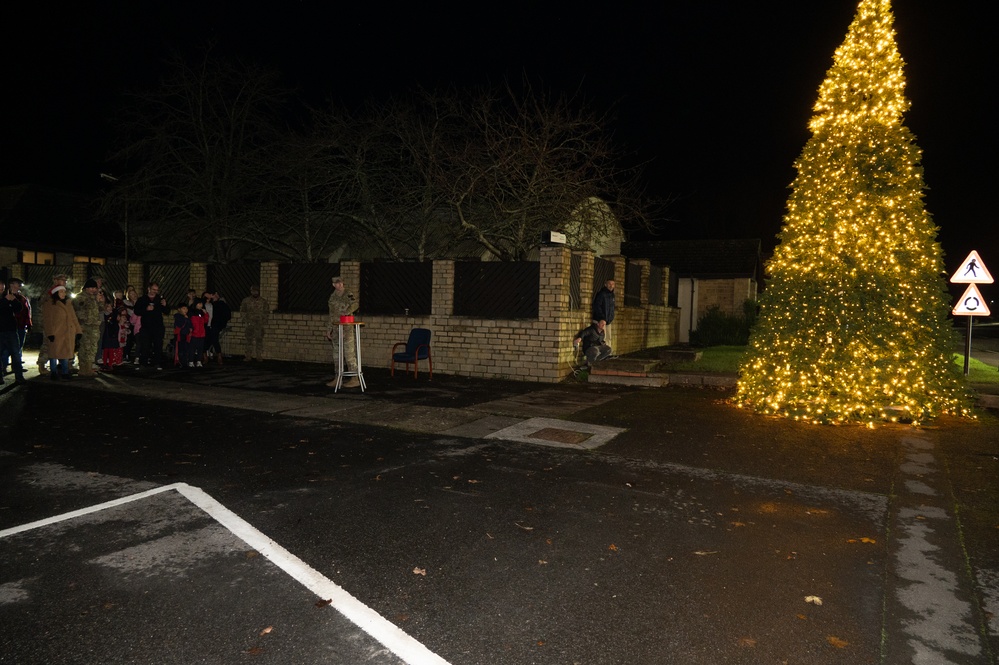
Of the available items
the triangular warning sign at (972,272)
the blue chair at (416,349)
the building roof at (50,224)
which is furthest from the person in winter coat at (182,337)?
the building roof at (50,224)

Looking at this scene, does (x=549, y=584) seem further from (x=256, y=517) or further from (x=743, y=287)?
(x=743, y=287)

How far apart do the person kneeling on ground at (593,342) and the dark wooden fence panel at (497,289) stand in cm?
103

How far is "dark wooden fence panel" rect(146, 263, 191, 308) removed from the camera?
17.7m

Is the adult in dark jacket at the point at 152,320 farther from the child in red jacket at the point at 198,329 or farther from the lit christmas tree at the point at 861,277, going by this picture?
the lit christmas tree at the point at 861,277

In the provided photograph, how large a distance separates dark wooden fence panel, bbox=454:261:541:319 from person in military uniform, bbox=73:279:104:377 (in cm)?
Result: 690

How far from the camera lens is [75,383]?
10961 mm

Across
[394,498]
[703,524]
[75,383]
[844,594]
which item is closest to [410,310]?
[75,383]

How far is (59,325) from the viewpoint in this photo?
36.4 ft

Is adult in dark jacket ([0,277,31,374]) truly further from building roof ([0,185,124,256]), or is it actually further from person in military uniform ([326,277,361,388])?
building roof ([0,185,124,256])

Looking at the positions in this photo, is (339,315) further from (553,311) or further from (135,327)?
(135,327)

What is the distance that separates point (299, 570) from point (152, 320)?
11.6 metres

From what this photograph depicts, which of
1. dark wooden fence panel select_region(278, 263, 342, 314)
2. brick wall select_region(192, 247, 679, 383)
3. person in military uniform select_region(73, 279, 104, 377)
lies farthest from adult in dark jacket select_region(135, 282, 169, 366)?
dark wooden fence panel select_region(278, 263, 342, 314)

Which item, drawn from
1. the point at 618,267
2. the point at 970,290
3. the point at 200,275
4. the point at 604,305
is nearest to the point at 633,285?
the point at 618,267

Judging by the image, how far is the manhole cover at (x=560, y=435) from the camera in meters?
6.96
